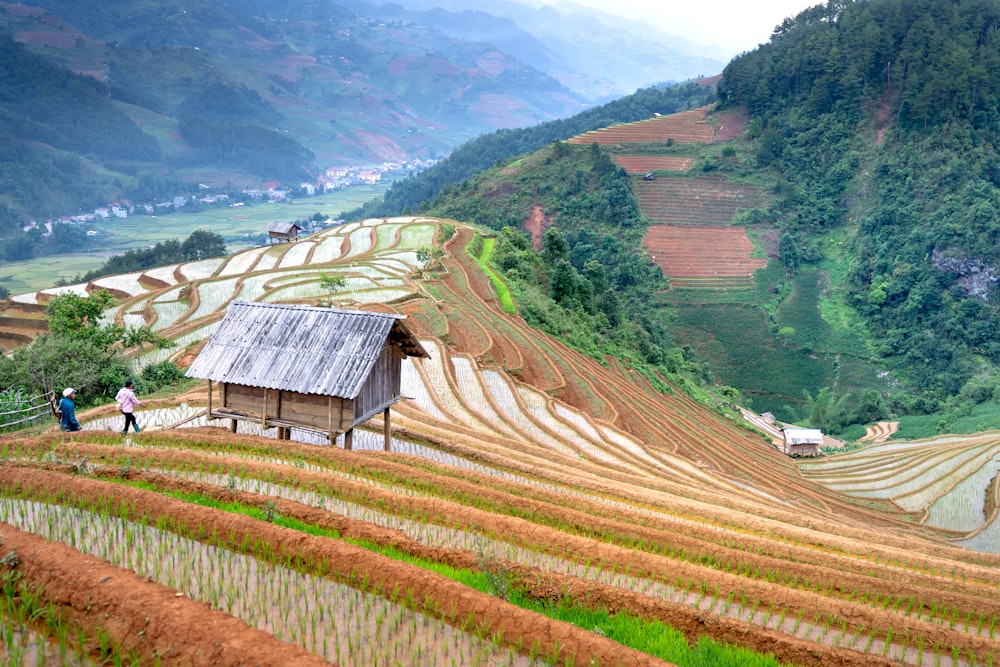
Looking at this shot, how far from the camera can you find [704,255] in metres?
62.1

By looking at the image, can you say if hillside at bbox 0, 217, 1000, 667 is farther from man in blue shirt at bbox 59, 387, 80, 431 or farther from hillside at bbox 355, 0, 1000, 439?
hillside at bbox 355, 0, 1000, 439

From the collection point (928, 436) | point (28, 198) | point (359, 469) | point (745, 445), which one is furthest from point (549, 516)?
point (28, 198)

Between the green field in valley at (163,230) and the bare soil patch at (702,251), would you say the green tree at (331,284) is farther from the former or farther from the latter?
the green field in valley at (163,230)

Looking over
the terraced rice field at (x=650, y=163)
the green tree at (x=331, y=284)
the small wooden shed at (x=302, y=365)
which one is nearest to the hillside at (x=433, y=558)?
the small wooden shed at (x=302, y=365)

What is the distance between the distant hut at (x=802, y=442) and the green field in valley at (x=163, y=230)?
3161 inches

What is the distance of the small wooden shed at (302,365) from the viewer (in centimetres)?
1335

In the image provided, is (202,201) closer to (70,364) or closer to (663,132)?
(663,132)

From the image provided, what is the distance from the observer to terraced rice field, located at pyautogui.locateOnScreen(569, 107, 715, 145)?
7650cm

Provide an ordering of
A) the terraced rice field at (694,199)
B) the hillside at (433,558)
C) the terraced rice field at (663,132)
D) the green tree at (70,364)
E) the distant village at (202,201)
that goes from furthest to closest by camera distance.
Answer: the distant village at (202,201) < the terraced rice field at (663,132) < the terraced rice field at (694,199) < the green tree at (70,364) < the hillside at (433,558)

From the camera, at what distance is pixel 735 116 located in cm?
7781

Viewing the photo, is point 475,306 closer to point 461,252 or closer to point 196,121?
point 461,252

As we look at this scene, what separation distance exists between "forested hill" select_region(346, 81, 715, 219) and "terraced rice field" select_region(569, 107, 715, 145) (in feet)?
79.3

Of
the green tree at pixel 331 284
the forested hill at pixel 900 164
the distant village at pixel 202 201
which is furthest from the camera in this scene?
the distant village at pixel 202 201

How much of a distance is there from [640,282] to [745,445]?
29091mm
